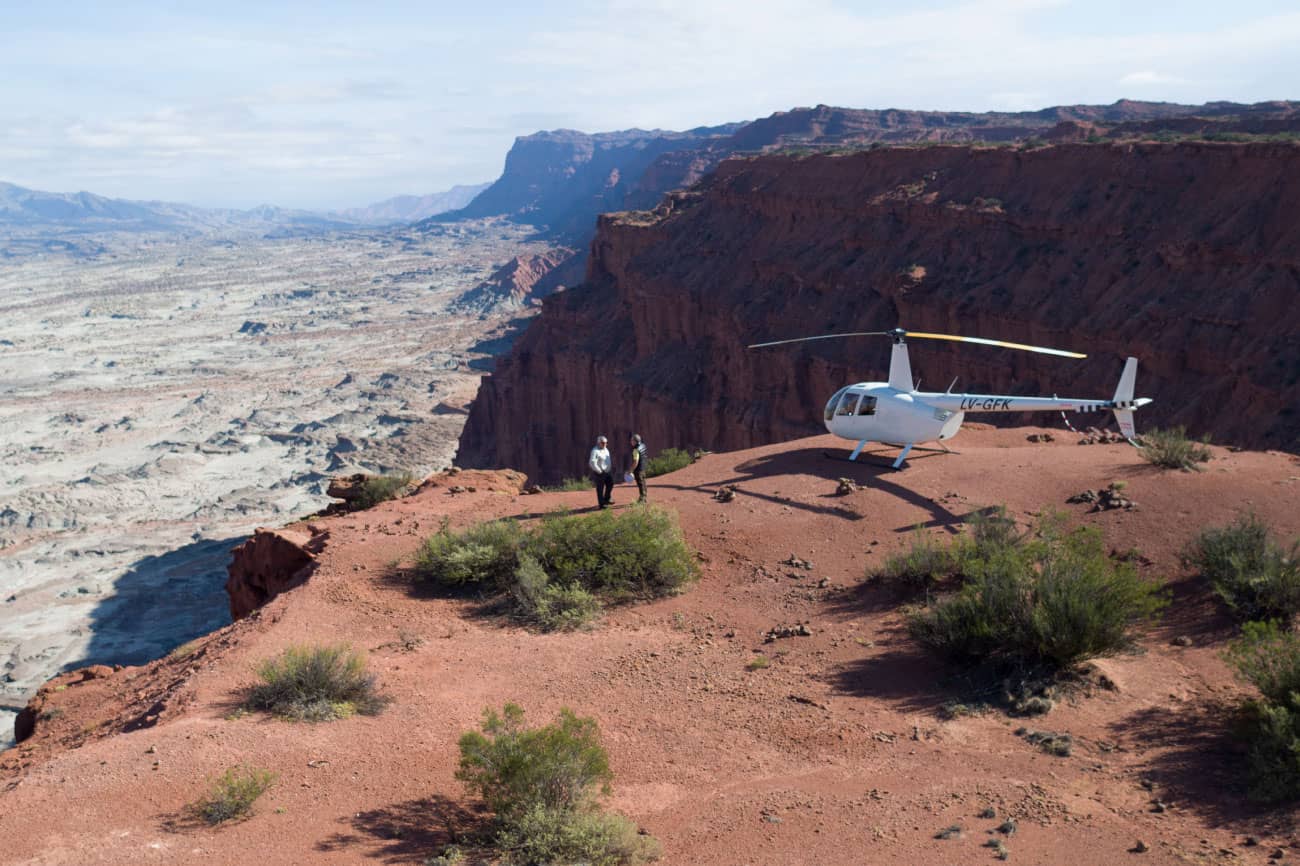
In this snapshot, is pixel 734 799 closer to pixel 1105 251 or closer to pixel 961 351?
pixel 961 351

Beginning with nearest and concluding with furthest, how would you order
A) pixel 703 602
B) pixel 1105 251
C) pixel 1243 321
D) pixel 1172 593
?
1. pixel 1172 593
2. pixel 703 602
3. pixel 1243 321
4. pixel 1105 251

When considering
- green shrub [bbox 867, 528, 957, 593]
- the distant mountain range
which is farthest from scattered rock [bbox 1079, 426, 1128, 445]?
the distant mountain range

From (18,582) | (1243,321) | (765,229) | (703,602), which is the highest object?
(765,229)

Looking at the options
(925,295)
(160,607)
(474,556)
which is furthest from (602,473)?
(160,607)

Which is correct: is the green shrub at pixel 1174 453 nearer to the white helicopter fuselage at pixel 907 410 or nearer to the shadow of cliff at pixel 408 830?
the white helicopter fuselage at pixel 907 410

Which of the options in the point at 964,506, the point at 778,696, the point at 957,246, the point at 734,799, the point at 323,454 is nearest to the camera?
the point at 734,799

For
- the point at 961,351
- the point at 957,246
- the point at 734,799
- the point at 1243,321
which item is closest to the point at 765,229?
the point at 957,246

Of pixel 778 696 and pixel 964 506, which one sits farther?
pixel 964 506
